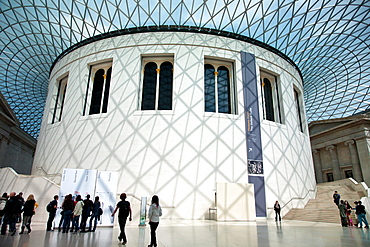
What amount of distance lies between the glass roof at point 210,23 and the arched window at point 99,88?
492cm

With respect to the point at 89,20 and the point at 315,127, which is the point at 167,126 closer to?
the point at 89,20

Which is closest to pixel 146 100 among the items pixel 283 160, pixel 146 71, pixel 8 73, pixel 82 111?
pixel 146 71

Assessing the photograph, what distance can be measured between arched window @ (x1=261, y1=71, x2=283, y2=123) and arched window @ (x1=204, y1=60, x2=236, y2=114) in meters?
4.23

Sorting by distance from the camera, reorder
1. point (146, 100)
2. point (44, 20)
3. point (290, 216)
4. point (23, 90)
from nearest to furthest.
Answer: point (290, 216)
point (146, 100)
point (44, 20)
point (23, 90)

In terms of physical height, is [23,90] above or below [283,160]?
above

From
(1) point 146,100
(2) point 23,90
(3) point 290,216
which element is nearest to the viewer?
(3) point 290,216

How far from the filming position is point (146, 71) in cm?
2541

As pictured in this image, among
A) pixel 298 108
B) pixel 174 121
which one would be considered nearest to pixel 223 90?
pixel 174 121

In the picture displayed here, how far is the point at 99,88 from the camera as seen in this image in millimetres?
26531

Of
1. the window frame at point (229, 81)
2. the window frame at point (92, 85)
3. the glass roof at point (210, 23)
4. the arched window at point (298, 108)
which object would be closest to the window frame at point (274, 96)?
the window frame at point (229, 81)

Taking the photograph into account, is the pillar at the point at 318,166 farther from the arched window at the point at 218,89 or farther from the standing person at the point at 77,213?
the standing person at the point at 77,213

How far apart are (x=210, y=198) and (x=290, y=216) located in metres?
7.93

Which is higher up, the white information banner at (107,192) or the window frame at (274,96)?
the window frame at (274,96)

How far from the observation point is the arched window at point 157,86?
79.0 ft
